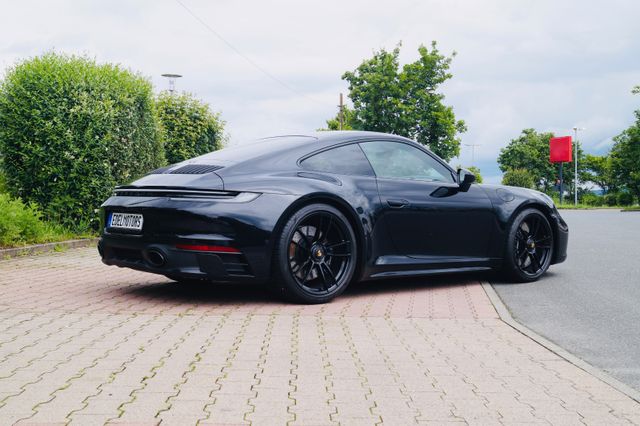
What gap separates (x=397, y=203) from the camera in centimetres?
655

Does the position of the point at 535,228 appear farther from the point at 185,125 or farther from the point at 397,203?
the point at 185,125

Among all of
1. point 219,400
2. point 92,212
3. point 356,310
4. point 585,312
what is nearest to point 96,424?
point 219,400

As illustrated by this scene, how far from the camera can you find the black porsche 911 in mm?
5645

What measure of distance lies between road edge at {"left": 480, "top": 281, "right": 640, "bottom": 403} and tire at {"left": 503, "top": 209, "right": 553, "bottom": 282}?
834 millimetres

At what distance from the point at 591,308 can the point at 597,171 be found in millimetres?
84060

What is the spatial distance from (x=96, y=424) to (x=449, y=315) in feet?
10.9

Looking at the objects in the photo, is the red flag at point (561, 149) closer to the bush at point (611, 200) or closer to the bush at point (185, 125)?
the bush at point (611, 200)

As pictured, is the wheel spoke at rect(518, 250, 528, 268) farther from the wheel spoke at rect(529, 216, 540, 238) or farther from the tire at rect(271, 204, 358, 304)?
the tire at rect(271, 204, 358, 304)

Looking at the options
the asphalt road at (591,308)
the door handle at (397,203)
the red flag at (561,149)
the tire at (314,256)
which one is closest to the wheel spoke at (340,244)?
the tire at (314,256)

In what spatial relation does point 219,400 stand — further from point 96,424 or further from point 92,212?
point 92,212

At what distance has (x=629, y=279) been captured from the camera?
8.05 metres

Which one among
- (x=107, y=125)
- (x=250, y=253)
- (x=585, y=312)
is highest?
(x=107, y=125)

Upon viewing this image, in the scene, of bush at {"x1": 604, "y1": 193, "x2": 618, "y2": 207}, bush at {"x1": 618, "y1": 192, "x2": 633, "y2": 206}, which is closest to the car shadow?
bush at {"x1": 618, "y1": 192, "x2": 633, "y2": 206}

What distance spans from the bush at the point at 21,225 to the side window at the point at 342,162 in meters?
5.04
